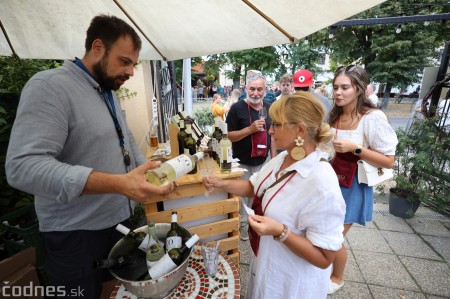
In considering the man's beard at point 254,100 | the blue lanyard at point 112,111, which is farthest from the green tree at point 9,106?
the man's beard at point 254,100

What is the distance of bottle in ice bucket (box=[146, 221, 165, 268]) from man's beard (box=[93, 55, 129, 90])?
1011 millimetres

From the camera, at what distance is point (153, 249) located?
57.9 inches

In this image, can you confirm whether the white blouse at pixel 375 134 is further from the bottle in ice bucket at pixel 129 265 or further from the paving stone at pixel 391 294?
the bottle in ice bucket at pixel 129 265

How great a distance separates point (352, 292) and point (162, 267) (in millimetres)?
2521

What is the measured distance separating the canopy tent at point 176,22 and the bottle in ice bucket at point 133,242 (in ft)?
5.11

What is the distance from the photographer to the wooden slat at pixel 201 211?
2.14 meters

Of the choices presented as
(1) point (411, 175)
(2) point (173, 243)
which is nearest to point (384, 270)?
(1) point (411, 175)

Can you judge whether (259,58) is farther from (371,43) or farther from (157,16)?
(157,16)

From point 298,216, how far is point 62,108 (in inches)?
57.6

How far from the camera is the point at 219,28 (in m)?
1.75

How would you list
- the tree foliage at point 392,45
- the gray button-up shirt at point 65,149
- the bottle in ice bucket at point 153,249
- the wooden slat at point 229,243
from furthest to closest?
the tree foliage at point 392,45 → the wooden slat at point 229,243 → the bottle in ice bucket at point 153,249 → the gray button-up shirt at point 65,149

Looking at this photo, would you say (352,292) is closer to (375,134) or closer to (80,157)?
(375,134)

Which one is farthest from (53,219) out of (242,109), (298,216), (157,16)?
(242,109)

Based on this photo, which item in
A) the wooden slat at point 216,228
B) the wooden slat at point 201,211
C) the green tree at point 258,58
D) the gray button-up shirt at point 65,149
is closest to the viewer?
the gray button-up shirt at point 65,149
